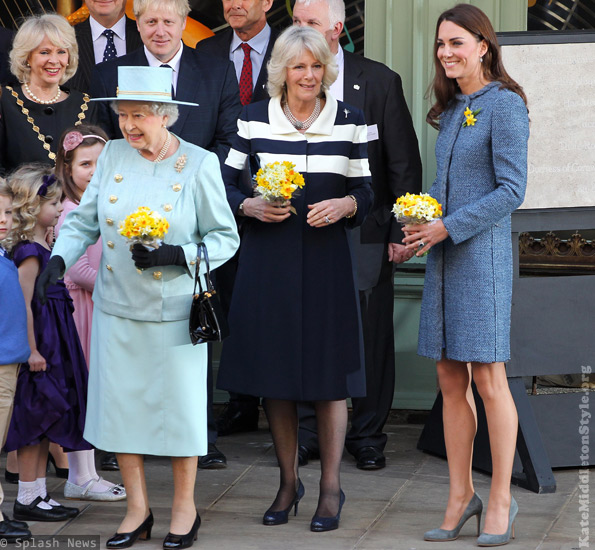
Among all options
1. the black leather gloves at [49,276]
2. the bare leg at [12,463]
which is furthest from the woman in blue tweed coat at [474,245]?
the bare leg at [12,463]

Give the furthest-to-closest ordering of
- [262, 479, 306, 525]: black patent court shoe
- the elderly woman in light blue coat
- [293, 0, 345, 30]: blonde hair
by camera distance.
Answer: [293, 0, 345, 30]: blonde hair
[262, 479, 306, 525]: black patent court shoe
the elderly woman in light blue coat

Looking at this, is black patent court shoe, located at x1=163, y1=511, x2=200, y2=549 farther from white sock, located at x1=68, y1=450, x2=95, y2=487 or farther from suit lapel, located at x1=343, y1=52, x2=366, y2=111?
suit lapel, located at x1=343, y1=52, x2=366, y2=111

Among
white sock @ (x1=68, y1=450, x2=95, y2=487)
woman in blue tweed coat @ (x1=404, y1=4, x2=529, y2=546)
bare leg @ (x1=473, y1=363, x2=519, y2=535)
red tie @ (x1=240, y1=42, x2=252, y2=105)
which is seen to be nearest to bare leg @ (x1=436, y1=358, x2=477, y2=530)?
woman in blue tweed coat @ (x1=404, y1=4, x2=529, y2=546)

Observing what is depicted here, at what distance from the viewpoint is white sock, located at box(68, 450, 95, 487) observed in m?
5.35

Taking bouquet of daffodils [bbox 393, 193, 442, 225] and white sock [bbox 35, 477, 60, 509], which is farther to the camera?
white sock [bbox 35, 477, 60, 509]

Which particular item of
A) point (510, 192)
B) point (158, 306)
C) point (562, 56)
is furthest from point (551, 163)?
point (158, 306)

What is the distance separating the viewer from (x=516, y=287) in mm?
5762

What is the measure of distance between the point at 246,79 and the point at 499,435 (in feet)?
8.56

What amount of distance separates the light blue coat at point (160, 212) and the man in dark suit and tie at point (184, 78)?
1.17 m

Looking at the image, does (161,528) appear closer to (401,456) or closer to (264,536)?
(264,536)

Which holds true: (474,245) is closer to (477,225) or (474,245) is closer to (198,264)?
(477,225)

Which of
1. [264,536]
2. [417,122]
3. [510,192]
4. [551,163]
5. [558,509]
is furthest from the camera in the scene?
[417,122]

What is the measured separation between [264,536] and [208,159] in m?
1.61

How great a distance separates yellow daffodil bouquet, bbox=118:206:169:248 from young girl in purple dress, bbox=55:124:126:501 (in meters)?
1.18
